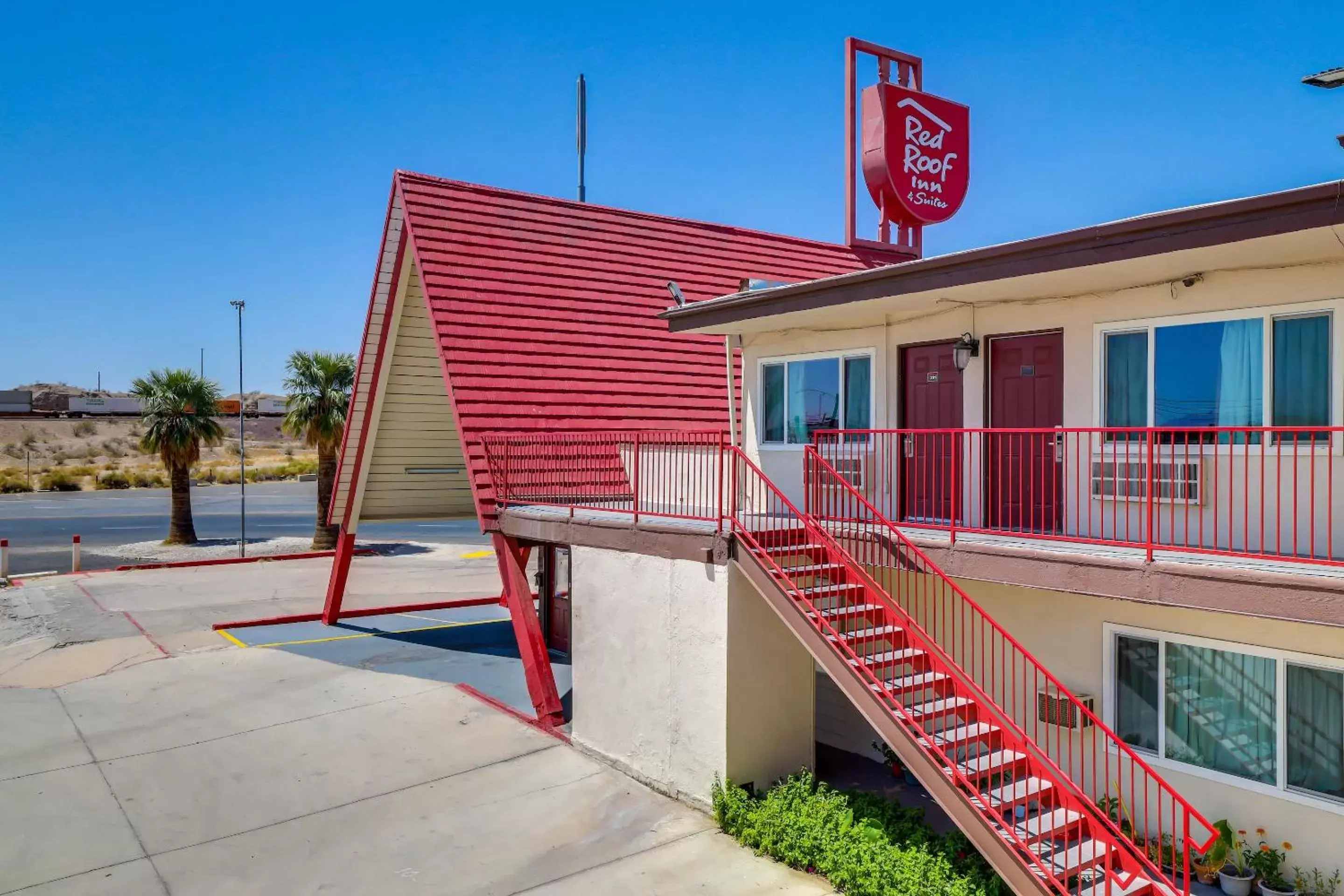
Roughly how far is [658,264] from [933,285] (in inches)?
365

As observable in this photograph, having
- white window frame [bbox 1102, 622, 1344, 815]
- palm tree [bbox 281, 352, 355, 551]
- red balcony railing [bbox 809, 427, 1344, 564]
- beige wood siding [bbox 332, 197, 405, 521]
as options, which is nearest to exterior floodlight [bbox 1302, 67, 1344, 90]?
red balcony railing [bbox 809, 427, 1344, 564]

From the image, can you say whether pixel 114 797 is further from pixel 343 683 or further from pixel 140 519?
pixel 140 519

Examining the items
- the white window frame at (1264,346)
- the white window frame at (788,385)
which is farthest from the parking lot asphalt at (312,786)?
the white window frame at (1264,346)

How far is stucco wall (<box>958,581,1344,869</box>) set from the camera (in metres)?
7.91

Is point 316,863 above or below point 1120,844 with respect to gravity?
below

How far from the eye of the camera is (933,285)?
9953 millimetres

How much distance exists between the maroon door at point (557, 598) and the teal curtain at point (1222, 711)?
11.3m

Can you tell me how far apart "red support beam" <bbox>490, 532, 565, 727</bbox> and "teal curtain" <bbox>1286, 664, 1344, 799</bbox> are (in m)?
8.55

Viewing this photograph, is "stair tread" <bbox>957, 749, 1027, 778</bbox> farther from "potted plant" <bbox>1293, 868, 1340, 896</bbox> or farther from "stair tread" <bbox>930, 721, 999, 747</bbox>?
"potted plant" <bbox>1293, 868, 1340, 896</bbox>

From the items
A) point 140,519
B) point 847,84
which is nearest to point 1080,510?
point 847,84

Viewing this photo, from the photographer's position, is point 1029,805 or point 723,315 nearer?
point 1029,805

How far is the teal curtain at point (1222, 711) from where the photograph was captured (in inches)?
328

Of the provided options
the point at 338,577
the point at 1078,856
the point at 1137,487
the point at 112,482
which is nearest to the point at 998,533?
the point at 1137,487

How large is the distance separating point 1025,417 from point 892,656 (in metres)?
3.53
